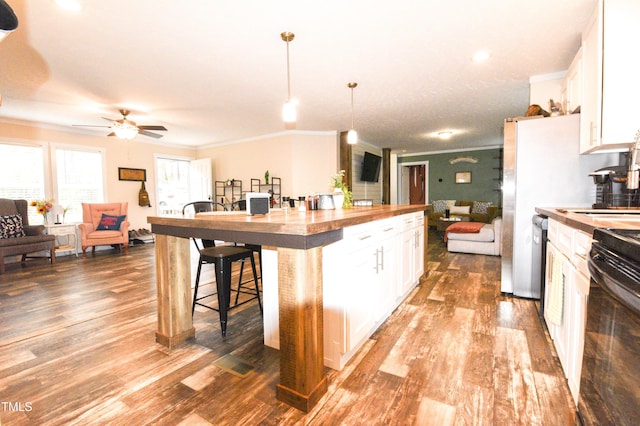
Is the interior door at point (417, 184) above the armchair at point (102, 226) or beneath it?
above

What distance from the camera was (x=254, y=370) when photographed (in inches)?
72.0

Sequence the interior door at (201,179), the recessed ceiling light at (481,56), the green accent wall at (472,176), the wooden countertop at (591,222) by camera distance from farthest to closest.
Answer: the green accent wall at (472,176)
the interior door at (201,179)
the recessed ceiling light at (481,56)
the wooden countertop at (591,222)

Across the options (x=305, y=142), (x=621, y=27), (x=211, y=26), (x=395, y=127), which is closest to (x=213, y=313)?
(x=211, y=26)

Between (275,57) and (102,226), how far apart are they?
16.4 feet

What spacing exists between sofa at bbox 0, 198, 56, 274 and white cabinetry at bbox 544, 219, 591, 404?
6340 millimetres

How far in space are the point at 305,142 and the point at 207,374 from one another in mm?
5338

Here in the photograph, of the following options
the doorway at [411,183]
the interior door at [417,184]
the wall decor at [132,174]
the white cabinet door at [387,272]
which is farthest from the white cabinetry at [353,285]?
the interior door at [417,184]

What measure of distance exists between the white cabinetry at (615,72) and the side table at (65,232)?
7.34 m

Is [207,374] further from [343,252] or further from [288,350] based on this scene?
[343,252]

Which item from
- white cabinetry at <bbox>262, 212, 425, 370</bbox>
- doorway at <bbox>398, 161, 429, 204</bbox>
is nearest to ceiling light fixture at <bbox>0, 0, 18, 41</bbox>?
white cabinetry at <bbox>262, 212, 425, 370</bbox>

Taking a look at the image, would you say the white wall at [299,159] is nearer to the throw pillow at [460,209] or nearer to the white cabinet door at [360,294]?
the throw pillow at [460,209]

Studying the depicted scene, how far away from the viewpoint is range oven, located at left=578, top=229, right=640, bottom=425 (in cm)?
80

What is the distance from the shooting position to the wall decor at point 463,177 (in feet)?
29.5

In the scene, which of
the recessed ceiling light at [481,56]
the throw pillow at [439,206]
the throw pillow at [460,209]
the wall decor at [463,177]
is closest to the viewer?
the recessed ceiling light at [481,56]
